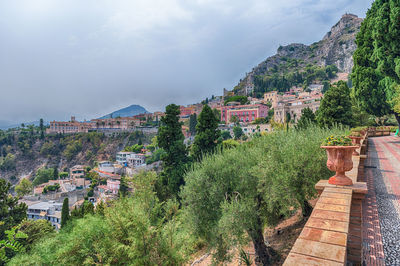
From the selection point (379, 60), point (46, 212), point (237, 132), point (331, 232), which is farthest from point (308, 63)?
point (331, 232)

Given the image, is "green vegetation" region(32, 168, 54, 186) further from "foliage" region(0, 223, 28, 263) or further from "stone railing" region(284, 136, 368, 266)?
"stone railing" region(284, 136, 368, 266)

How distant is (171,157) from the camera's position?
21938mm

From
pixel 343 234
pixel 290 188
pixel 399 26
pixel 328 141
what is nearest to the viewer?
pixel 343 234

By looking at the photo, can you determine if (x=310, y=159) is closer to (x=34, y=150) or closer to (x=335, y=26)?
(x=34, y=150)

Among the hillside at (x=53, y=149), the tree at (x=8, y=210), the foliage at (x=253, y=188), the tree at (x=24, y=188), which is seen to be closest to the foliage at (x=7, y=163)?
the hillside at (x=53, y=149)

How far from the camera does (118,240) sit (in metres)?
7.02

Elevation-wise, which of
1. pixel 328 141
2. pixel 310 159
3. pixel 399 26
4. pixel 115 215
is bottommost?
pixel 115 215

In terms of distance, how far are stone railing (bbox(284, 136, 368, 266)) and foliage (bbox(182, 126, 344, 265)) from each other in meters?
2.41

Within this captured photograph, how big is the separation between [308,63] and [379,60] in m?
141

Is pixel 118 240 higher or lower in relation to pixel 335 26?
lower

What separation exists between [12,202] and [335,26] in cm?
19240

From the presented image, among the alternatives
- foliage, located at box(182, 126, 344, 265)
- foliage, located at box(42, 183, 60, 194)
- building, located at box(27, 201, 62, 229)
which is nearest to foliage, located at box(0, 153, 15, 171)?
foliage, located at box(42, 183, 60, 194)

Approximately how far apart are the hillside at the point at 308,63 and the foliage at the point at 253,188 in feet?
311

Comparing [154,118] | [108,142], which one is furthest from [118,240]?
[154,118]
